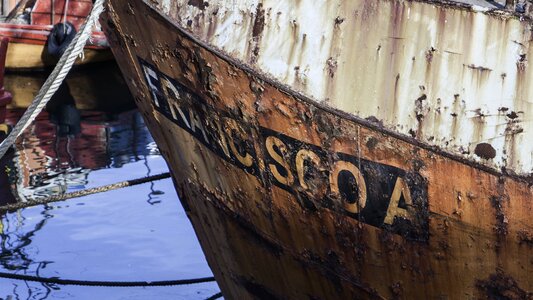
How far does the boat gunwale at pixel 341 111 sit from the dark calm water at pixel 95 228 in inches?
113

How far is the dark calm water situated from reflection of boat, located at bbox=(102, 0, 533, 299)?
100 inches

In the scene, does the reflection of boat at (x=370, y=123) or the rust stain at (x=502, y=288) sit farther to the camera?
the rust stain at (x=502, y=288)

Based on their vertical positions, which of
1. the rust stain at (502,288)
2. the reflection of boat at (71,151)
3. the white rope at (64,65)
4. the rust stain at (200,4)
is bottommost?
the reflection of boat at (71,151)

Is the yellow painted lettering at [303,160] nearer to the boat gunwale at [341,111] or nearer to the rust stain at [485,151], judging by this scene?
the boat gunwale at [341,111]

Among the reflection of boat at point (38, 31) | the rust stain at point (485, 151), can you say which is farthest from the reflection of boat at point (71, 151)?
the rust stain at point (485, 151)

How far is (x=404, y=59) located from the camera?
315cm

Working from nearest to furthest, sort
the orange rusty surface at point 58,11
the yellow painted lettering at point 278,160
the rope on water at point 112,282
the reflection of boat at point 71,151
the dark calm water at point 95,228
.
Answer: the yellow painted lettering at point 278,160 < the rope on water at point 112,282 < the dark calm water at point 95,228 < the reflection of boat at point 71,151 < the orange rusty surface at point 58,11

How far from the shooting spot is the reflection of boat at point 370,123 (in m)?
3.11

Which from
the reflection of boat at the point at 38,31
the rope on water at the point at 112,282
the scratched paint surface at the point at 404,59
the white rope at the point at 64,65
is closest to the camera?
the scratched paint surface at the point at 404,59

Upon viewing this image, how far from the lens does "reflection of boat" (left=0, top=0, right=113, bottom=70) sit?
1708 cm

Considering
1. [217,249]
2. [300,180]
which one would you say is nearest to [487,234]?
[300,180]

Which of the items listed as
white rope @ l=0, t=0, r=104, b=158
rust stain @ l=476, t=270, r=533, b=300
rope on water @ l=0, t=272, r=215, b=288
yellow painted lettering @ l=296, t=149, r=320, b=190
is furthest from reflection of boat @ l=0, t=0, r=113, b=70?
rust stain @ l=476, t=270, r=533, b=300

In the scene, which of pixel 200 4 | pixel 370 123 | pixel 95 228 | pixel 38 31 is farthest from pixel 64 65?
pixel 38 31

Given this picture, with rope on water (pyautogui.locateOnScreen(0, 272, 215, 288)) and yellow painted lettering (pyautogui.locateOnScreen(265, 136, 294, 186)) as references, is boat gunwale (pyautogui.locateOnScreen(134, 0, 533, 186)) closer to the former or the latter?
yellow painted lettering (pyautogui.locateOnScreen(265, 136, 294, 186))
